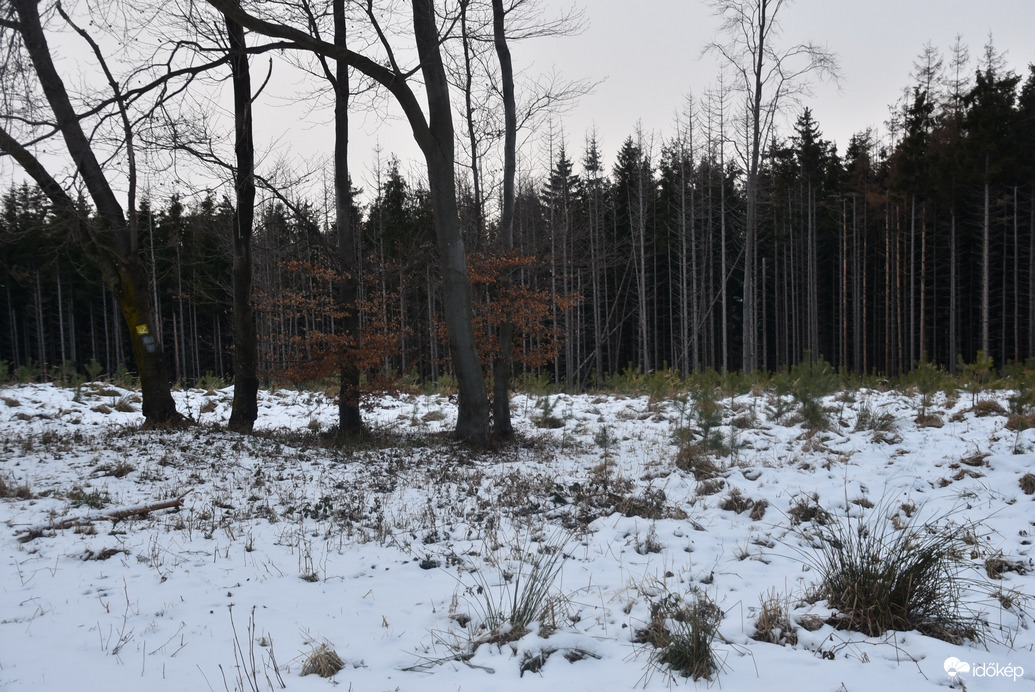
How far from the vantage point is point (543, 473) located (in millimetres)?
6691

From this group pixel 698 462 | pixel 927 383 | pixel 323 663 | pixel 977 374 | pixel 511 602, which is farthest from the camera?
pixel 977 374

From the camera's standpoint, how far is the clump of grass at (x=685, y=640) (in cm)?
256

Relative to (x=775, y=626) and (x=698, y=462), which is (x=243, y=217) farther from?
(x=775, y=626)

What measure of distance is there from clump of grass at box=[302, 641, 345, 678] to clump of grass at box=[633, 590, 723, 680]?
148cm

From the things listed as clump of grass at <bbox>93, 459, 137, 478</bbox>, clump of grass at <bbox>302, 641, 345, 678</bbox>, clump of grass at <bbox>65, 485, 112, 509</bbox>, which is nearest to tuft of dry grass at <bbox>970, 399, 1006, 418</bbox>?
clump of grass at <bbox>302, 641, 345, 678</bbox>

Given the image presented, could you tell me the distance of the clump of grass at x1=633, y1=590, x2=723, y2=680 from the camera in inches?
101

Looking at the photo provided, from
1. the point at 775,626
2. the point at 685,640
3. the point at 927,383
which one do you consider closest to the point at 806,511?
the point at 775,626

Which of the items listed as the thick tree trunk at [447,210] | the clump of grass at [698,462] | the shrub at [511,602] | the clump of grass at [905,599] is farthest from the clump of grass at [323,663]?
the thick tree trunk at [447,210]

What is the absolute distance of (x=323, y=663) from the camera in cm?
258

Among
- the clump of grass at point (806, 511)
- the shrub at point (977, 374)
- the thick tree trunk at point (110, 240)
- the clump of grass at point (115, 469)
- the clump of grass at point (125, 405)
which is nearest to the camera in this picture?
the clump of grass at point (806, 511)

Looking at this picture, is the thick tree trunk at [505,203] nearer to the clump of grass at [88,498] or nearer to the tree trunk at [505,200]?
the tree trunk at [505,200]

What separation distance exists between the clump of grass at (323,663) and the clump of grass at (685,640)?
148 centimetres

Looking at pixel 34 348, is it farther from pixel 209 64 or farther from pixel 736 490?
pixel 736 490

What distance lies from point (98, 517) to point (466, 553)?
3.00 m
